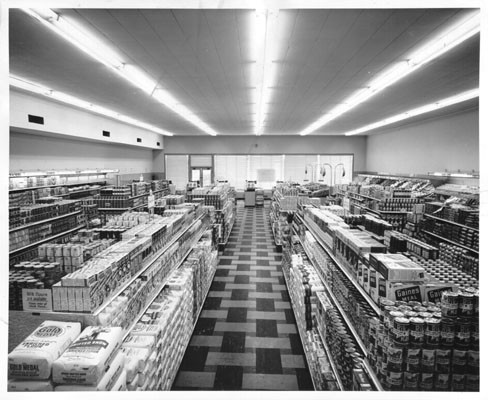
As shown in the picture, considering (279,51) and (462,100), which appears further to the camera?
(462,100)

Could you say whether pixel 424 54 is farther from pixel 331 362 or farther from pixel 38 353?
pixel 38 353

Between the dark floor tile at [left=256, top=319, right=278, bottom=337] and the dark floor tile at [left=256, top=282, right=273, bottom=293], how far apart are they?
1.24m

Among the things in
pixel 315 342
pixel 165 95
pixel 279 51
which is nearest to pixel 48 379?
pixel 315 342

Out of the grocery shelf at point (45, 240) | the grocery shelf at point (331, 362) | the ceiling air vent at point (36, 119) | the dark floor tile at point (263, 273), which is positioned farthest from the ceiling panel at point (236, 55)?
the dark floor tile at point (263, 273)

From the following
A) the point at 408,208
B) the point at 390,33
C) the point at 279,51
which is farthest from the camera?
the point at 408,208

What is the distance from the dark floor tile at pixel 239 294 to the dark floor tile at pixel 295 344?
4.88 ft

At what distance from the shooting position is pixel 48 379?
5.65ft

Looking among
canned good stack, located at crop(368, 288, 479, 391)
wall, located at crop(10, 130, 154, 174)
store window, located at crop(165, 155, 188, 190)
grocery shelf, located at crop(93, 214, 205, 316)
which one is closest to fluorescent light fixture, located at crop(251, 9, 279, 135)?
grocery shelf, located at crop(93, 214, 205, 316)

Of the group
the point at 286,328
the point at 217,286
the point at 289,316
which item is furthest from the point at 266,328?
the point at 217,286

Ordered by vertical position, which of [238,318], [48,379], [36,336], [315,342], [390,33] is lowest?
[238,318]

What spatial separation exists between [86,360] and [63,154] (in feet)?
32.9

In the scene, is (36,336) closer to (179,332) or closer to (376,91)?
(179,332)
